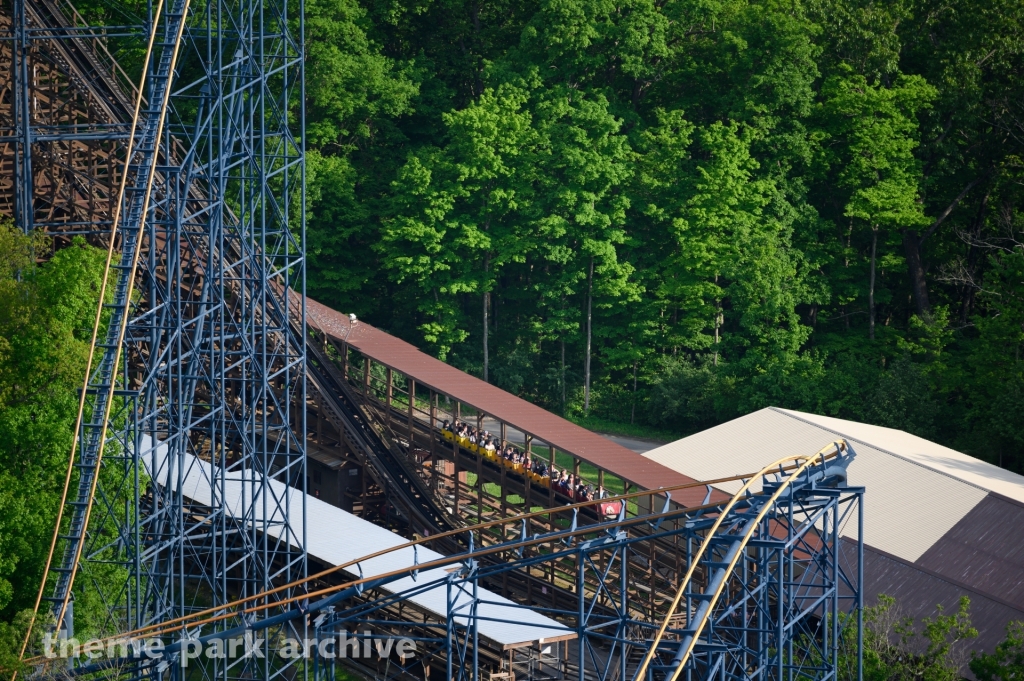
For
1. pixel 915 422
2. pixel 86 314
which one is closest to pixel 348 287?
pixel 915 422

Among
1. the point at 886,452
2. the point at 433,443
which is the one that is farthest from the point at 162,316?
the point at 886,452

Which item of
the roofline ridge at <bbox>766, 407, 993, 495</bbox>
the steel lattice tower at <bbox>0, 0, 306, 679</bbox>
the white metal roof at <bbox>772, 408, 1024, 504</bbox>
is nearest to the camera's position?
the steel lattice tower at <bbox>0, 0, 306, 679</bbox>

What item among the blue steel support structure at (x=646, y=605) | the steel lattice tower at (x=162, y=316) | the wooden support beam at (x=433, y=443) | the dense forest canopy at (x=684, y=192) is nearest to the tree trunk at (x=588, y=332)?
the dense forest canopy at (x=684, y=192)

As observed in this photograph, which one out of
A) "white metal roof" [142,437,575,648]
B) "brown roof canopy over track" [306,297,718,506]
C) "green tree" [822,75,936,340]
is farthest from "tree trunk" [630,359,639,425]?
"white metal roof" [142,437,575,648]

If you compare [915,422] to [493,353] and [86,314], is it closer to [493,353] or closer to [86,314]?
[493,353]

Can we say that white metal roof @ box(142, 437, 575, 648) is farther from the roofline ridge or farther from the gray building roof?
the roofline ridge

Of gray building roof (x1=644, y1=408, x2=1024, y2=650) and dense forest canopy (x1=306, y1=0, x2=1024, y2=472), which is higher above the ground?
dense forest canopy (x1=306, y1=0, x2=1024, y2=472)

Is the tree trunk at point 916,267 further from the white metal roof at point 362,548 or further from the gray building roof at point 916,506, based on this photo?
the white metal roof at point 362,548
